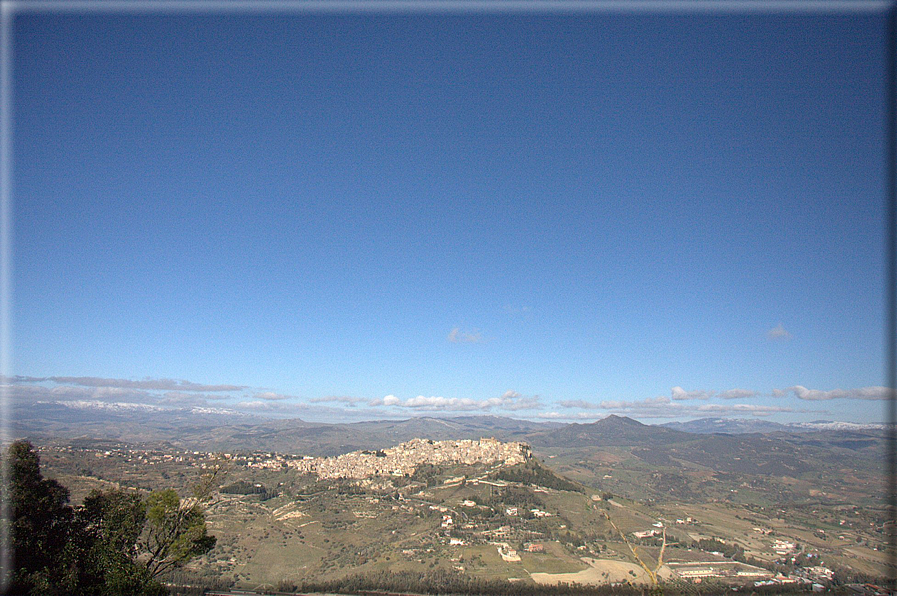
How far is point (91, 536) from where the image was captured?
16547 mm

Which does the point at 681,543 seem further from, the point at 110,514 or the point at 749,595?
the point at 110,514

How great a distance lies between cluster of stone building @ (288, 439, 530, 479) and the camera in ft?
303

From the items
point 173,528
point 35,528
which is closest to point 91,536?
point 35,528

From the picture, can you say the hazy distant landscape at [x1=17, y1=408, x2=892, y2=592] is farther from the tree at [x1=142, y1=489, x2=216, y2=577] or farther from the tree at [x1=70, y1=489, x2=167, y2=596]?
the tree at [x1=70, y1=489, x2=167, y2=596]

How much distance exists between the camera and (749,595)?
37188mm

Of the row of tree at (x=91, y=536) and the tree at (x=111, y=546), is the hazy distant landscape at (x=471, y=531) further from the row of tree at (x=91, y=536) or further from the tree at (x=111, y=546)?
the tree at (x=111, y=546)

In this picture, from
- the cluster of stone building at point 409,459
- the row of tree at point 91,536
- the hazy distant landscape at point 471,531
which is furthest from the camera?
the cluster of stone building at point 409,459

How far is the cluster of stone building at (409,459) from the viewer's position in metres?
92.4

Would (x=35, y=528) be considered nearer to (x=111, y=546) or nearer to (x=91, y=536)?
(x=91, y=536)

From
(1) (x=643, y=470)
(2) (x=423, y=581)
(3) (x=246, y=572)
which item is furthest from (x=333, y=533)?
(1) (x=643, y=470)

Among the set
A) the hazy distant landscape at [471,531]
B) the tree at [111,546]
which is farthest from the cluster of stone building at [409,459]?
the tree at [111,546]

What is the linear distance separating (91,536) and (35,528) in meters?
1.82

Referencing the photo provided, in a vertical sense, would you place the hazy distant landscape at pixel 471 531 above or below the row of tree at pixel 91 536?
below

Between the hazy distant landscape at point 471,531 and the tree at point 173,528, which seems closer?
the tree at point 173,528
